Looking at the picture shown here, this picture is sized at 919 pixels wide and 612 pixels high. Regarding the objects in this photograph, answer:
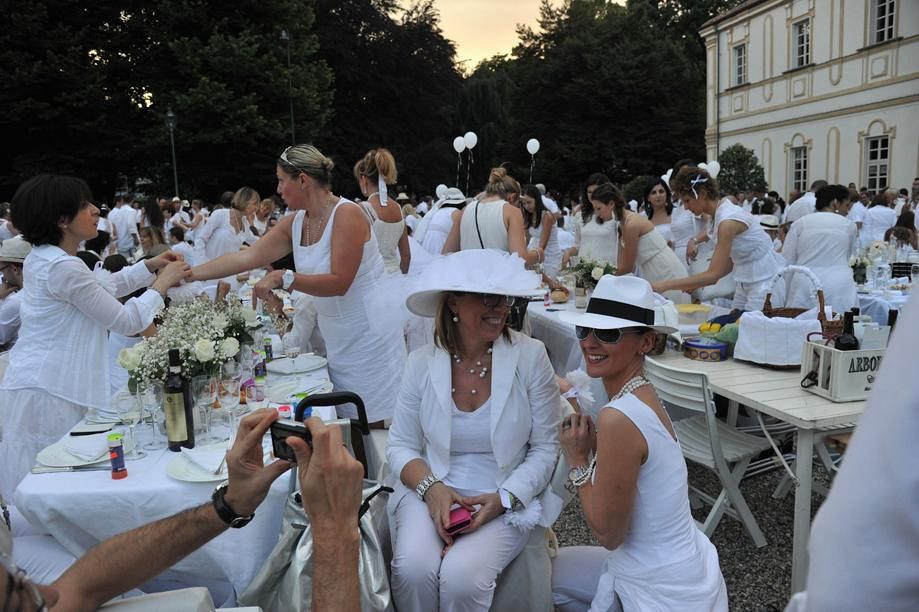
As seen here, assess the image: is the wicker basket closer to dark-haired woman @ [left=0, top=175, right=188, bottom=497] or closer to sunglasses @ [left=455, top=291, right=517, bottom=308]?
sunglasses @ [left=455, top=291, right=517, bottom=308]

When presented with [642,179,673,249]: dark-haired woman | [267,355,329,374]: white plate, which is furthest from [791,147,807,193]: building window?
[267,355,329,374]: white plate

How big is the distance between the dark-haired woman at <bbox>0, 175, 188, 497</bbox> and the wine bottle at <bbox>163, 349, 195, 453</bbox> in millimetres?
580

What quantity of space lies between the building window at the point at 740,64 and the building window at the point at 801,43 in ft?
Answer: 8.55

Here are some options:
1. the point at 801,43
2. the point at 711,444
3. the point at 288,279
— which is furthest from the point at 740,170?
the point at 288,279

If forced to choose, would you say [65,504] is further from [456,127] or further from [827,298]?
[456,127]

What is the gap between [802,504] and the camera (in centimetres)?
302

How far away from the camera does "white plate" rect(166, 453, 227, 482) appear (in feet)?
7.65

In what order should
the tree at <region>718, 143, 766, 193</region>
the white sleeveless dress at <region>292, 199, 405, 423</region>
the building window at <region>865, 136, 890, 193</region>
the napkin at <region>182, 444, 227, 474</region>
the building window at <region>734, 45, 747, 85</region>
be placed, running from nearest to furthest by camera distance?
the napkin at <region>182, 444, 227, 474</region> < the white sleeveless dress at <region>292, 199, 405, 423</region> < the building window at <region>865, 136, 890, 193</region> < the tree at <region>718, 143, 766, 193</region> < the building window at <region>734, 45, 747, 85</region>

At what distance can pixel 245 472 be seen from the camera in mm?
1781

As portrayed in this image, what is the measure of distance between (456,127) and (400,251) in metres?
32.5

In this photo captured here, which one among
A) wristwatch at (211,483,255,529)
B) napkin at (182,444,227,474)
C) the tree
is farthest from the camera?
the tree

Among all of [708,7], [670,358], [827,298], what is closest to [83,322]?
[670,358]

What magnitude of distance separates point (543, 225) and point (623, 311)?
6.00 metres

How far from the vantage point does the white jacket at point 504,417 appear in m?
2.63
